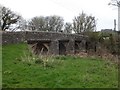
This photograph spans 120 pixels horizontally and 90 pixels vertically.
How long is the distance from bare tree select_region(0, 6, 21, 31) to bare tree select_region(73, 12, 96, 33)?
34.2 feet

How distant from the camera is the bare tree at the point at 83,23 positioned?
54.0 metres

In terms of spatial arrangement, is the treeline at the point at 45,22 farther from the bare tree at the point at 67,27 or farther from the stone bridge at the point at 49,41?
the stone bridge at the point at 49,41

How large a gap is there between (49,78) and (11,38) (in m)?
13.4

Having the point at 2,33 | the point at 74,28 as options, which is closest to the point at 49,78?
the point at 2,33

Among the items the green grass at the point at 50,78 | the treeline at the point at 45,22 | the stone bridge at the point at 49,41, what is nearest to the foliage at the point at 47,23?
the treeline at the point at 45,22

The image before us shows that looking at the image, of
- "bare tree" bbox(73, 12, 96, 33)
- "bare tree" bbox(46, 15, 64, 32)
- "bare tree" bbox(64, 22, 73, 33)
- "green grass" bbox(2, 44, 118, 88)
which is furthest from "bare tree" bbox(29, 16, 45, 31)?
"green grass" bbox(2, 44, 118, 88)

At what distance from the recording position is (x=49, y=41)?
2878cm

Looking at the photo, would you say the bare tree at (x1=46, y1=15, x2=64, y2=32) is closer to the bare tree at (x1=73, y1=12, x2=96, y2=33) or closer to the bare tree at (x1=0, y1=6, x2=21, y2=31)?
the bare tree at (x1=73, y1=12, x2=96, y2=33)

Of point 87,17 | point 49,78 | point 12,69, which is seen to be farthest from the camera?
point 87,17

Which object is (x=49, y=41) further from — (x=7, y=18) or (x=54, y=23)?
(x=54, y=23)

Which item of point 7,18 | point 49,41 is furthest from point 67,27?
point 49,41

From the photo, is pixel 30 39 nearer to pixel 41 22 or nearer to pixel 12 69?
pixel 12 69

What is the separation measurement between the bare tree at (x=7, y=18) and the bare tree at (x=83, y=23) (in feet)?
34.2

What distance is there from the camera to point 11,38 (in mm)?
25234
